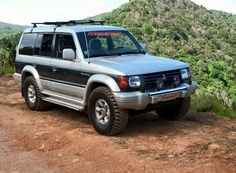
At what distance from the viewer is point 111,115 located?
7.19 meters

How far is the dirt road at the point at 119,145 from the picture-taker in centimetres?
597

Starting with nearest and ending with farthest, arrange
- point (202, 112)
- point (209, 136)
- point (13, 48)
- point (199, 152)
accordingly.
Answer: point (199, 152) < point (209, 136) < point (202, 112) < point (13, 48)

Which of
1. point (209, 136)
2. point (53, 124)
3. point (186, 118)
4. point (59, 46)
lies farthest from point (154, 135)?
point (59, 46)

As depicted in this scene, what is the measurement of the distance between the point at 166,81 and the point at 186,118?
159cm

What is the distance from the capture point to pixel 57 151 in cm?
679

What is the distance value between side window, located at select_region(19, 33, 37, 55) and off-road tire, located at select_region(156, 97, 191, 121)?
329 centimetres

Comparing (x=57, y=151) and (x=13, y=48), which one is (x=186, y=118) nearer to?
(x=57, y=151)

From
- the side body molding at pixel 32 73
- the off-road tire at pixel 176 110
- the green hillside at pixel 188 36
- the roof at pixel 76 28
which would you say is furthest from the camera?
the green hillside at pixel 188 36

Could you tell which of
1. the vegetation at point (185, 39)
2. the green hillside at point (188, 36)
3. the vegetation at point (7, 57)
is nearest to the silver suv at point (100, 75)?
the vegetation at point (7, 57)

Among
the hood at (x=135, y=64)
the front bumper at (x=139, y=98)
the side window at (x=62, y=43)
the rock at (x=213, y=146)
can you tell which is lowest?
the rock at (x=213, y=146)

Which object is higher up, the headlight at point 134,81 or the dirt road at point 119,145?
the headlight at point 134,81

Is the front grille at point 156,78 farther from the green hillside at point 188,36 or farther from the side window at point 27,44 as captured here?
the green hillside at point 188,36

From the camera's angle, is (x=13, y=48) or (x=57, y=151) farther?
(x=13, y=48)

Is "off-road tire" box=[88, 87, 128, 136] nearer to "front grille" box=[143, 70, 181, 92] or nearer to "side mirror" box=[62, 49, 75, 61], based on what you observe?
"front grille" box=[143, 70, 181, 92]
